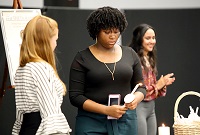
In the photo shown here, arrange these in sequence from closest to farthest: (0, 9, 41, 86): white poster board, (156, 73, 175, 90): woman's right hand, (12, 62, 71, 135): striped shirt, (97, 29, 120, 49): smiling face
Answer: (12, 62, 71, 135): striped shirt → (97, 29, 120, 49): smiling face → (0, 9, 41, 86): white poster board → (156, 73, 175, 90): woman's right hand

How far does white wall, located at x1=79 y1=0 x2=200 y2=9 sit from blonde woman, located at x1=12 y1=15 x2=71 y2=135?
11.2 feet

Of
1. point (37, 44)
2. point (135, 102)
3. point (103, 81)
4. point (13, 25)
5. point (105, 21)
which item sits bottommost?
point (135, 102)

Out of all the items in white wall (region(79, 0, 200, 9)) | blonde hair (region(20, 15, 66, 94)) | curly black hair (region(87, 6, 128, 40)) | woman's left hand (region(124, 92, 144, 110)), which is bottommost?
woman's left hand (region(124, 92, 144, 110))

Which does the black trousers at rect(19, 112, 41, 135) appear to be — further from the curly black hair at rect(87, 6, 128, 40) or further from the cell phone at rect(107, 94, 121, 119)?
the curly black hair at rect(87, 6, 128, 40)

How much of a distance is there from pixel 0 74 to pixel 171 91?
2162mm

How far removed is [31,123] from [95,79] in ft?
1.83

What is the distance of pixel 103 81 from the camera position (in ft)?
9.95

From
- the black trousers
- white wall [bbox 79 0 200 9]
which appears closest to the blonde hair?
the black trousers

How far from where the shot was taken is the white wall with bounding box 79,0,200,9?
6.12 m

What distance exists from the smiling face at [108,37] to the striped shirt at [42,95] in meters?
0.55

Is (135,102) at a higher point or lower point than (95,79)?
lower

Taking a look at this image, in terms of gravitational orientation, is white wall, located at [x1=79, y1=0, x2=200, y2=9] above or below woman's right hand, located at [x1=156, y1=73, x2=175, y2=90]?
above

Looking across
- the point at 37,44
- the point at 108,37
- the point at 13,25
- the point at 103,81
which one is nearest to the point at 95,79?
the point at 103,81

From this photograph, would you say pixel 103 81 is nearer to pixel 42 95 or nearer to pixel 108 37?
pixel 108 37
